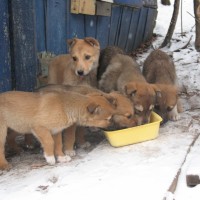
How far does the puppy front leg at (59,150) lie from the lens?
16.6 feet

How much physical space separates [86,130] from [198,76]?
357cm

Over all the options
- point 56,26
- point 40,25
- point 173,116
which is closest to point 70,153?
point 173,116

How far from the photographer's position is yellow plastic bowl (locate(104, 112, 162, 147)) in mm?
5172

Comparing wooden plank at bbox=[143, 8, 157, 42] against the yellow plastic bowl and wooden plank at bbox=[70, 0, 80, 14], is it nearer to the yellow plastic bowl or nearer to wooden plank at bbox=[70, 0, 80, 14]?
wooden plank at bbox=[70, 0, 80, 14]

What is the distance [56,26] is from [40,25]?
1.64 ft

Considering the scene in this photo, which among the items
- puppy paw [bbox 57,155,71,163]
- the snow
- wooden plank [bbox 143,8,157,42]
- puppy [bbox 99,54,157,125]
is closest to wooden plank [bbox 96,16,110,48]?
puppy [bbox 99,54,157,125]

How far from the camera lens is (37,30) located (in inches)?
289

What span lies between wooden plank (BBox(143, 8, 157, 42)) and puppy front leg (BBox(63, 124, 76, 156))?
7864 millimetres

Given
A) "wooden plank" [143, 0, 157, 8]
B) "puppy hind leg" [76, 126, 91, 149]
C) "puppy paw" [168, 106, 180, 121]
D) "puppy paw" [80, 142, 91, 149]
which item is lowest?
"puppy paw" [80, 142, 91, 149]

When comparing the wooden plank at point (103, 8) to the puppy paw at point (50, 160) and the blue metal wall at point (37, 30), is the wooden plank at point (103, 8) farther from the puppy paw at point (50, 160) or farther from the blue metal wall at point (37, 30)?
the puppy paw at point (50, 160)

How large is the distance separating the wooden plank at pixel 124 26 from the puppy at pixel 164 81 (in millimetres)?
3368

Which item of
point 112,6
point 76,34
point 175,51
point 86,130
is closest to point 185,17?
point 175,51

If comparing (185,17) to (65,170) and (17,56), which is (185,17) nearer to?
(17,56)

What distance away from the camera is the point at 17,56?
6551 millimetres
